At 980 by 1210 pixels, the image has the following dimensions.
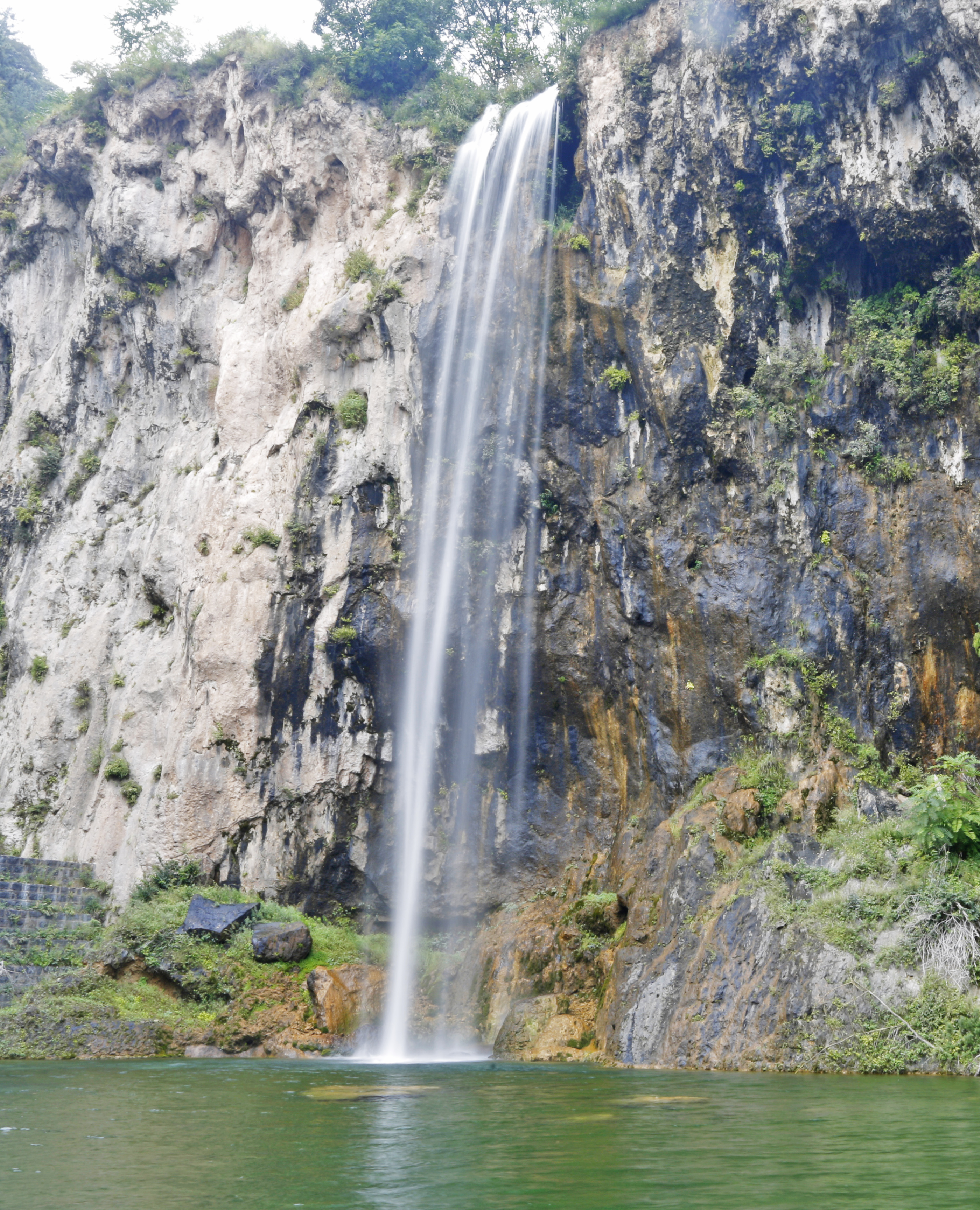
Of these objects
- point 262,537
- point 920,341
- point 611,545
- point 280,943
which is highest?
point 920,341

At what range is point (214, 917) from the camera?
19297mm

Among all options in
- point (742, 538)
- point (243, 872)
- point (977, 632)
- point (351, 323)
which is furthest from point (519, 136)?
point (243, 872)

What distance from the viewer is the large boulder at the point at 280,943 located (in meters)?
18.7

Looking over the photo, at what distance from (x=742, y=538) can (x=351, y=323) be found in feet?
36.2

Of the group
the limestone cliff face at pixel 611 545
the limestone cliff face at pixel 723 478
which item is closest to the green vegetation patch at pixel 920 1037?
the limestone cliff face at pixel 611 545

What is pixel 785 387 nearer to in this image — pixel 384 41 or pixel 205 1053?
pixel 205 1053

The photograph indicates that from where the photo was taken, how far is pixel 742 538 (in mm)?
19312

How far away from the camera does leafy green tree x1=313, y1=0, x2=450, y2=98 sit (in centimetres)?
2778

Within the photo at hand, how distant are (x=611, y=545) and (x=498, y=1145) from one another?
48.9 ft

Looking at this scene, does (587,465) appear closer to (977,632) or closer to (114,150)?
(977,632)

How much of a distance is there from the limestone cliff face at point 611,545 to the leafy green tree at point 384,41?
1462mm

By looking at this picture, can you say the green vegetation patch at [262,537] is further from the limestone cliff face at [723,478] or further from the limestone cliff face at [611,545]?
the limestone cliff face at [723,478]

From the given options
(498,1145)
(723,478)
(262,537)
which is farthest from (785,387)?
(498,1145)

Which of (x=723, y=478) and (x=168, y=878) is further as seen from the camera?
(x=168, y=878)
